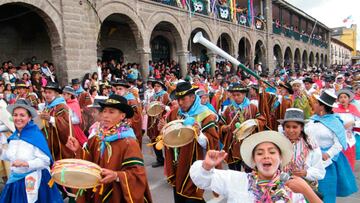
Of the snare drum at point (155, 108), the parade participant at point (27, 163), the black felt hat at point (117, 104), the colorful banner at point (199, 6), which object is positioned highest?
the colorful banner at point (199, 6)

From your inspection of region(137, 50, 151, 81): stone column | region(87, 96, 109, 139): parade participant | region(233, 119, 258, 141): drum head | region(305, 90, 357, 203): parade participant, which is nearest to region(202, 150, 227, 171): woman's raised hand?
region(87, 96, 109, 139): parade participant

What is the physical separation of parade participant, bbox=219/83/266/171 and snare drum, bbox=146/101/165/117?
5.12 feet

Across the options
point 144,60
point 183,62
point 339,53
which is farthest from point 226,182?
point 339,53

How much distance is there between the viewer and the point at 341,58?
77.4 meters

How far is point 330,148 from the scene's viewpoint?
162 inches

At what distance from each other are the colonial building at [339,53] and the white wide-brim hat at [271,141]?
67.5 metres

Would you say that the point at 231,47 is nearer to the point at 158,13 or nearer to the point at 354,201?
the point at 158,13

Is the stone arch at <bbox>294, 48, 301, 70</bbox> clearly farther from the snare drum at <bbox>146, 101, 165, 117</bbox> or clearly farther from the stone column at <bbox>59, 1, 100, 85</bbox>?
the snare drum at <bbox>146, 101, 165, 117</bbox>

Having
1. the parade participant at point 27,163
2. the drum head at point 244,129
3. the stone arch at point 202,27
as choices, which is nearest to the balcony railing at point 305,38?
the stone arch at point 202,27

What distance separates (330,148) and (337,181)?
1.54 ft

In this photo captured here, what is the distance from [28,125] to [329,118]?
3.62 m

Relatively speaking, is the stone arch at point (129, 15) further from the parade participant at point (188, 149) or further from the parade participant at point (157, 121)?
the parade participant at point (188, 149)

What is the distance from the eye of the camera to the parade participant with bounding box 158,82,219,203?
408 centimetres

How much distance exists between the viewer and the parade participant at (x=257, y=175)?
2295mm
